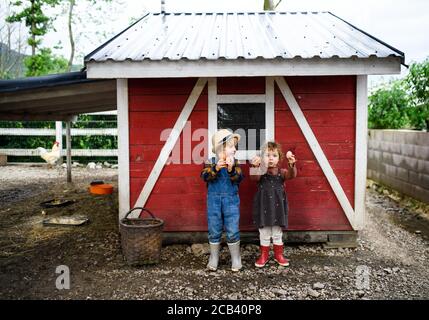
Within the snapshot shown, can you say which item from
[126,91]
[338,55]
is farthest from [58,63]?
[338,55]

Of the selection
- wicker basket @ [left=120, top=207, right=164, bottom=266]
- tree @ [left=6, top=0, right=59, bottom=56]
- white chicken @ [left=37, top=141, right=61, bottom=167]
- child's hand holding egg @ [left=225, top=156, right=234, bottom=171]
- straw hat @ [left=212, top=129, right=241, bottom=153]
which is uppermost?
tree @ [left=6, top=0, right=59, bottom=56]

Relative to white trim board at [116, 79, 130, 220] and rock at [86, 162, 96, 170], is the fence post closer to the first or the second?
rock at [86, 162, 96, 170]

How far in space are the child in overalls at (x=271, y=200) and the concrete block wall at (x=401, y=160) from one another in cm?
444

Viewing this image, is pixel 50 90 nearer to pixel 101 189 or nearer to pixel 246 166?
pixel 246 166

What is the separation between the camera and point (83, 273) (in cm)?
504

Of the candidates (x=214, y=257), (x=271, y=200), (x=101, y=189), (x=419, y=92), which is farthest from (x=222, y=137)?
(x=419, y=92)

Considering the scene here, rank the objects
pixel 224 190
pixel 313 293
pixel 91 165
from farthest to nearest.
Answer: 1. pixel 91 165
2. pixel 224 190
3. pixel 313 293

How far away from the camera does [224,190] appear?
5012 millimetres

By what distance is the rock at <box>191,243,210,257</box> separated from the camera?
18.8ft

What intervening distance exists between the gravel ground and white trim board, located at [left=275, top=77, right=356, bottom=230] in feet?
1.93

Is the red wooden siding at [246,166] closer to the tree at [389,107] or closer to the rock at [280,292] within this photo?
the rock at [280,292]

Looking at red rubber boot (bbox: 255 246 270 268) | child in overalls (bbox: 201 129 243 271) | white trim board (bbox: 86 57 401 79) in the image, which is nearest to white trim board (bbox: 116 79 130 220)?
white trim board (bbox: 86 57 401 79)

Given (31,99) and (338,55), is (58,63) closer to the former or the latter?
(31,99)

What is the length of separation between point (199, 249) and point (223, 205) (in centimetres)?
103
